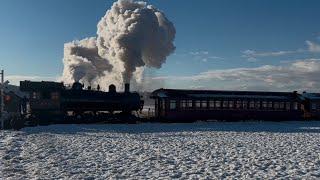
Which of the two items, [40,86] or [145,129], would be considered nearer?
[145,129]

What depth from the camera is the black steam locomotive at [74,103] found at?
34562 mm

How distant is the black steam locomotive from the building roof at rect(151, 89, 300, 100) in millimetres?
2564

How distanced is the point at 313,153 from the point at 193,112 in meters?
22.2

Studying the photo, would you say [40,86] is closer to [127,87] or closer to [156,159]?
[127,87]

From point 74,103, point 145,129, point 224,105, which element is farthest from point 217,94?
point 74,103

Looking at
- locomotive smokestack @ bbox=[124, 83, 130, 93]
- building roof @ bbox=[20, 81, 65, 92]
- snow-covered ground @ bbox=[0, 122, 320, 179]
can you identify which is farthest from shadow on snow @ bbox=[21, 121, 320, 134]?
snow-covered ground @ bbox=[0, 122, 320, 179]

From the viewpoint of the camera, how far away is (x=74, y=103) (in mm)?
35312

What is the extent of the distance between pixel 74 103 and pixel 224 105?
13.8 m

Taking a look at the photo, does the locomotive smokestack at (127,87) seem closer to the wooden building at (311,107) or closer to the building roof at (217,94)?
the building roof at (217,94)

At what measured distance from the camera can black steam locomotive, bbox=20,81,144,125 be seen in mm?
34562

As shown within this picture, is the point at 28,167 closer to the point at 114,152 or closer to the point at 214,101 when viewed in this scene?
the point at 114,152

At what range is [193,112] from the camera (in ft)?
128

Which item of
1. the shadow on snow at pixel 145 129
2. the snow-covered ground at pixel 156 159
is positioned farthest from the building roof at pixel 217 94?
the snow-covered ground at pixel 156 159

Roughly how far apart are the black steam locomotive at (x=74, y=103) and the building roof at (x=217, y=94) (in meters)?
2.56
